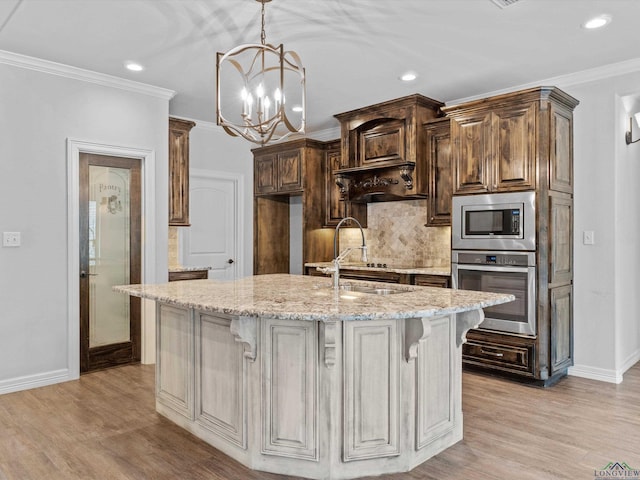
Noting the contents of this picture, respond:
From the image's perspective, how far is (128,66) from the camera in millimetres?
3977

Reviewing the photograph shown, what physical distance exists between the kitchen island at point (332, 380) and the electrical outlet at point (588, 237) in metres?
2.12

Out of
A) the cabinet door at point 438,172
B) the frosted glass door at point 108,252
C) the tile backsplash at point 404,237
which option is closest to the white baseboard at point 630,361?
the tile backsplash at point 404,237

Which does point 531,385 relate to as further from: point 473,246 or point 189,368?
point 189,368

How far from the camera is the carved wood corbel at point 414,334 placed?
2293mm

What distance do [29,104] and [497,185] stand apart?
4.00 m

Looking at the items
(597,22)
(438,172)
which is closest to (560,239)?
(438,172)

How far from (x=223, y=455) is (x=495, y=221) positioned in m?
2.87

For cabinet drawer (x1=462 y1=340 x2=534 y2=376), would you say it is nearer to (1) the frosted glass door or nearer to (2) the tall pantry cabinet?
(2) the tall pantry cabinet

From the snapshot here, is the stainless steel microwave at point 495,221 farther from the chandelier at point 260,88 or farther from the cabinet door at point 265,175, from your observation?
the cabinet door at point 265,175

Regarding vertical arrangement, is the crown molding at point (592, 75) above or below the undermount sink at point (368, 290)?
above

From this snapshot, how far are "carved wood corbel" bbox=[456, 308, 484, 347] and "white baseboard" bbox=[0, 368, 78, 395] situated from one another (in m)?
3.27

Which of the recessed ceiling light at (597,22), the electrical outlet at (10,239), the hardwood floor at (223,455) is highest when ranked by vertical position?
the recessed ceiling light at (597,22)

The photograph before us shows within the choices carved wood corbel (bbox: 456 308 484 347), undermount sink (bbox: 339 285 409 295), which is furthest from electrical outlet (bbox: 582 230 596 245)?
undermount sink (bbox: 339 285 409 295)

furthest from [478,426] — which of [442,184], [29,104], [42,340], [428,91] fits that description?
[29,104]
